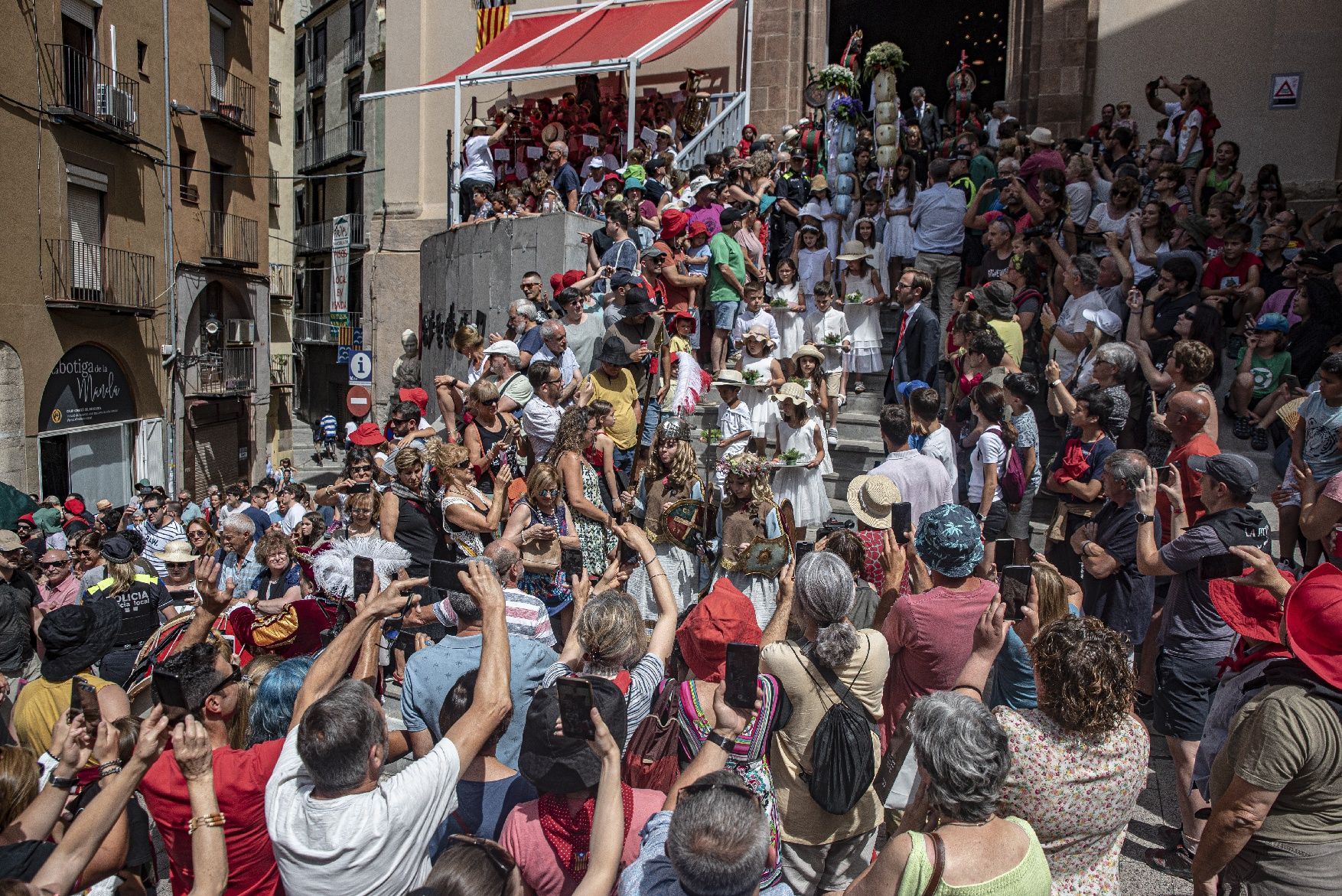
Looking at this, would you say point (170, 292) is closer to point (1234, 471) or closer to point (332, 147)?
point (332, 147)

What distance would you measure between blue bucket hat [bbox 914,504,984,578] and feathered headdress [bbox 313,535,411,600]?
2635 millimetres

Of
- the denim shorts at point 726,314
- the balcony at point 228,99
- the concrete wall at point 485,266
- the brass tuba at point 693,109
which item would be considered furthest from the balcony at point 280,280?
the denim shorts at point 726,314

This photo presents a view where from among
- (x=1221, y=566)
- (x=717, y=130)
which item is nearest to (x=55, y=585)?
(x=1221, y=566)

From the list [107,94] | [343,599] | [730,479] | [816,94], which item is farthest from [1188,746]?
[107,94]

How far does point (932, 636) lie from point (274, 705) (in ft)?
7.72

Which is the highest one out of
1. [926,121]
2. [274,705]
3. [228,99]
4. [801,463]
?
[228,99]

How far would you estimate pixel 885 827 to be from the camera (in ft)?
13.0

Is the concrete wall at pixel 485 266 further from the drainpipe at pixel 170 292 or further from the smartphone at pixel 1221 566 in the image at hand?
the smartphone at pixel 1221 566

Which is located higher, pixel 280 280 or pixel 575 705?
pixel 280 280

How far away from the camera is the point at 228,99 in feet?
77.8

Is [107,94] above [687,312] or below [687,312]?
above

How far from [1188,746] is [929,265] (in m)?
6.49

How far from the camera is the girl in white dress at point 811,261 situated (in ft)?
34.0

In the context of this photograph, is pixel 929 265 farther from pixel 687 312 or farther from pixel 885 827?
pixel 885 827
